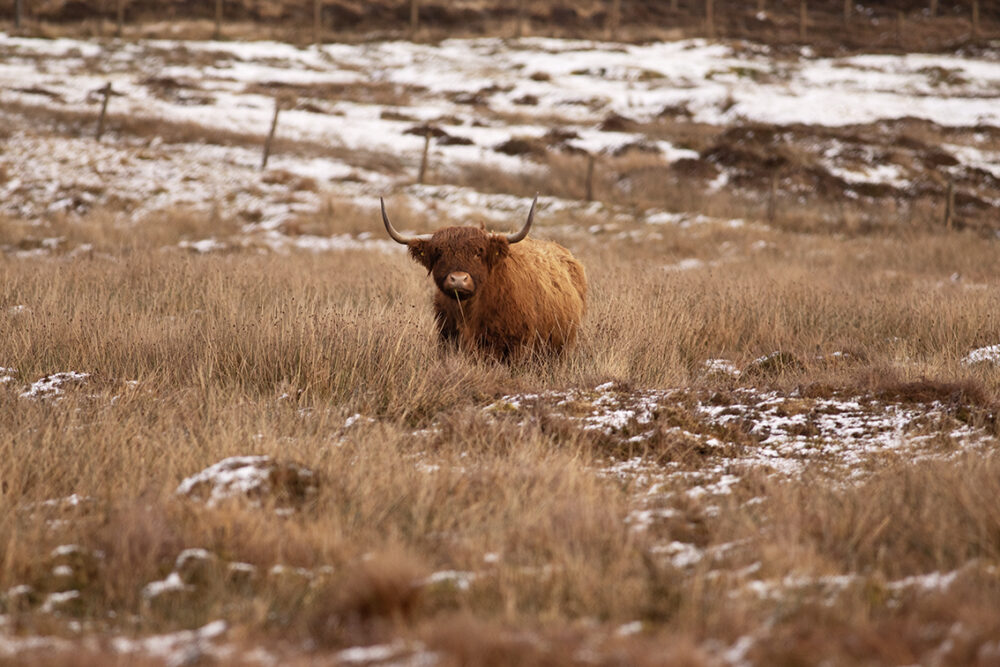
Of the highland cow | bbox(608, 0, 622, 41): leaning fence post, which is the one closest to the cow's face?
the highland cow

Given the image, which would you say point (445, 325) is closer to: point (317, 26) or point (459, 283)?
point (459, 283)

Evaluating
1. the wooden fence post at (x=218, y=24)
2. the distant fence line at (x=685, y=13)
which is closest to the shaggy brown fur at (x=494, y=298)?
the wooden fence post at (x=218, y=24)

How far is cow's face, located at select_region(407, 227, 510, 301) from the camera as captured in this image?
682 centimetres

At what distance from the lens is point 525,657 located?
2.40 metres

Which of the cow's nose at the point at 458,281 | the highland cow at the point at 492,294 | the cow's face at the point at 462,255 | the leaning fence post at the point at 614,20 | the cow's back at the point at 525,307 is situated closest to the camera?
the cow's nose at the point at 458,281

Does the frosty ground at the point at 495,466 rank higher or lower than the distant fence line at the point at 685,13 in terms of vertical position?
lower

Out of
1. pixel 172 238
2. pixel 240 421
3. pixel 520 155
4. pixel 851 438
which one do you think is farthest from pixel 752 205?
pixel 240 421

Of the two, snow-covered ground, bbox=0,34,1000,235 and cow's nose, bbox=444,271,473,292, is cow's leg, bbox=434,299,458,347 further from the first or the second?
snow-covered ground, bbox=0,34,1000,235

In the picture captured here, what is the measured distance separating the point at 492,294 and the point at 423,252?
0.70m

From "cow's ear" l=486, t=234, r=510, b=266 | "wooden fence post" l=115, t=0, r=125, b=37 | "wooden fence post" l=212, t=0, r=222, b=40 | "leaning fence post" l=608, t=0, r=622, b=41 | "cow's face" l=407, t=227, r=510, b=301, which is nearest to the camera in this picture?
"cow's face" l=407, t=227, r=510, b=301

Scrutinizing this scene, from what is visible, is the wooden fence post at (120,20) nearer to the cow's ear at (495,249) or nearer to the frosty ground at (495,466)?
the frosty ground at (495,466)

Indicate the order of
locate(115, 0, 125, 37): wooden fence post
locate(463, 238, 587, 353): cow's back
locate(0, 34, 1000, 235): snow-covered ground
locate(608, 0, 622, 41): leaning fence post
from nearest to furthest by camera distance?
1. locate(463, 238, 587, 353): cow's back
2. locate(0, 34, 1000, 235): snow-covered ground
3. locate(115, 0, 125, 37): wooden fence post
4. locate(608, 0, 622, 41): leaning fence post

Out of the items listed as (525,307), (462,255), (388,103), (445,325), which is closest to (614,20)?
(388,103)

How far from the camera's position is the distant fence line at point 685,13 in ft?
168
